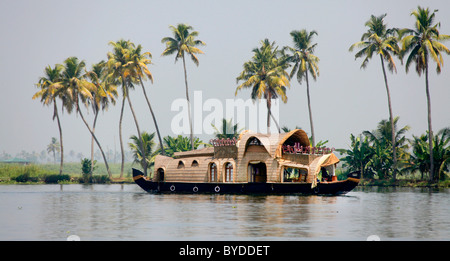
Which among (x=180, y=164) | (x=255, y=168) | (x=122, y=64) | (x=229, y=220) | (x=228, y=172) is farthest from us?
(x=122, y=64)

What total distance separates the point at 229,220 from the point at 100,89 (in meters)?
52.6

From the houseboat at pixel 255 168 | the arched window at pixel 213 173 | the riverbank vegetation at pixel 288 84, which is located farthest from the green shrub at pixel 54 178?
the arched window at pixel 213 173

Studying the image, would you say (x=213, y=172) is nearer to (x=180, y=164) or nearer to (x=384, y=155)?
(x=180, y=164)

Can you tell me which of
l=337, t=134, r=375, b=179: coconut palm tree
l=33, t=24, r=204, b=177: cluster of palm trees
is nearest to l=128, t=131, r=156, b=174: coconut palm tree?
l=33, t=24, r=204, b=177: cluster of palm trees

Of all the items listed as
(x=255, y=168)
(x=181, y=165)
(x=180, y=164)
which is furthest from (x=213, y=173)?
(x=255, y=168)

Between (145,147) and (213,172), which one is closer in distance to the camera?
(213,172)

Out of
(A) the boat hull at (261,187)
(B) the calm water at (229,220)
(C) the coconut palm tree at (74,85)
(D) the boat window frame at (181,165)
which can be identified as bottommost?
(B) the calm water at (229,220)

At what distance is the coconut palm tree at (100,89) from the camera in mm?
75250

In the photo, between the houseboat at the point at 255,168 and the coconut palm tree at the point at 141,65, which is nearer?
the houseboat at the point at 255,168

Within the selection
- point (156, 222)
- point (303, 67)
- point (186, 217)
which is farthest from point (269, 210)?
point (303, 67)

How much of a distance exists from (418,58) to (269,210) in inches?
1263

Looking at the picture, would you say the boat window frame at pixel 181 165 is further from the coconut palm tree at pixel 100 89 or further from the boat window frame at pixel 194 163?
the coconut palm tree at pixel 100 89

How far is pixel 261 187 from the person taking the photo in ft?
139

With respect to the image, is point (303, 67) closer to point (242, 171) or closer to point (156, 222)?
point (242, 171)
